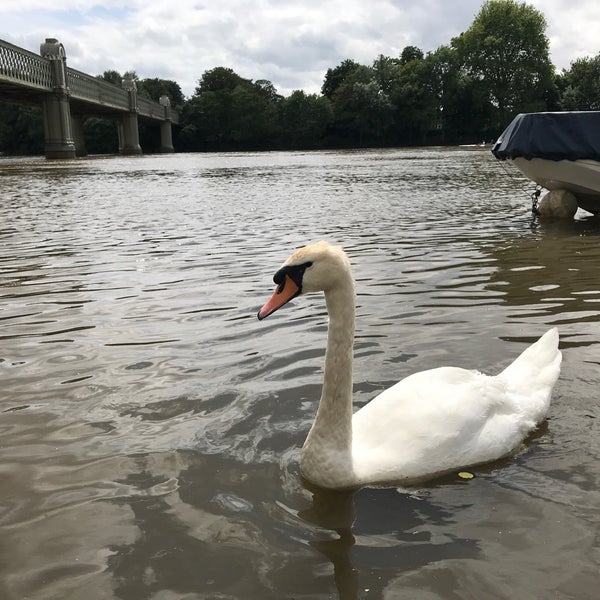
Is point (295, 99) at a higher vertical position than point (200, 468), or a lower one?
higher

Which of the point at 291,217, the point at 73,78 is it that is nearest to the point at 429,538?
the point at 291,217

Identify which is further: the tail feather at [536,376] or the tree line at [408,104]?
the tree line at [408,104]

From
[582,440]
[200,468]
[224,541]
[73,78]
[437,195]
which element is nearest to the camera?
[224,541]

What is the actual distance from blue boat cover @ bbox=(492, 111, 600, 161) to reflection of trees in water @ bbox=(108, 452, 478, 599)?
11.0m

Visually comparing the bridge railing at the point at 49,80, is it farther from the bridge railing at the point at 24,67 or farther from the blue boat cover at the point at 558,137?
the blue boat cover at the point at 558,137

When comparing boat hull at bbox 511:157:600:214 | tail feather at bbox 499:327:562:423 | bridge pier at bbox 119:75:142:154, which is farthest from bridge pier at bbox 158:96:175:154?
tail feather at bbox 499:327:562:423

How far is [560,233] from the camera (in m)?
11.2

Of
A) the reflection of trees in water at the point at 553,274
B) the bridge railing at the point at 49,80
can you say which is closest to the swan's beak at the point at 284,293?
the reflection of trees in water at the point at 553,274

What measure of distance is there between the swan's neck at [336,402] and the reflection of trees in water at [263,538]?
0.53 ft

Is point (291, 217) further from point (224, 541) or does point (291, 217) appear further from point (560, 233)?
point (224, 541)

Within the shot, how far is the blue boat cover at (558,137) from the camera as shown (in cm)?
1259

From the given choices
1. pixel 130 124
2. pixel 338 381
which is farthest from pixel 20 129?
pixel 338 381

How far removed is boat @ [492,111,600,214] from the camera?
12.6m

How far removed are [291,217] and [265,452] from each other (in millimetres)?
10759
